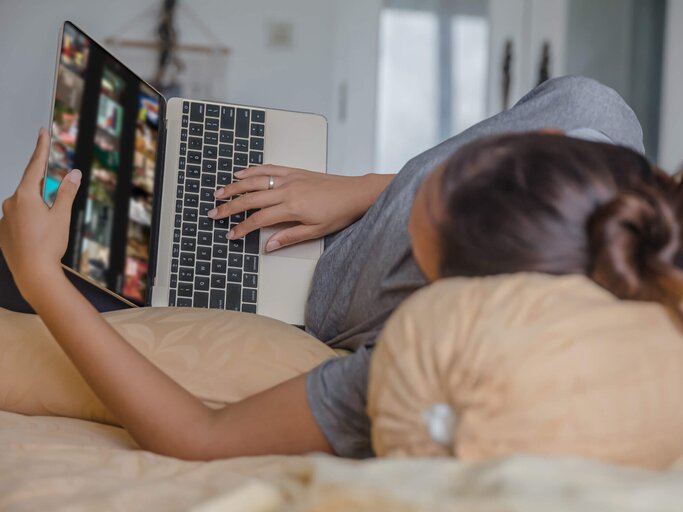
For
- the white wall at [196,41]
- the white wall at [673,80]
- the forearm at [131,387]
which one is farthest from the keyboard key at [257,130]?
the white wall at [673,80]

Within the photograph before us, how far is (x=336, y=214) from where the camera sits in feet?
3.72

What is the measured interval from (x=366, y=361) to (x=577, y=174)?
0.76ft

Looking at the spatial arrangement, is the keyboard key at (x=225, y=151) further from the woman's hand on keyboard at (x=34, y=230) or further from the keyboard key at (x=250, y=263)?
the woman's hand on keyboard at (x=34, y=230)

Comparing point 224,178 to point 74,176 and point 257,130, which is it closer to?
point 257,130

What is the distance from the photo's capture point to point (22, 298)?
1.13 m

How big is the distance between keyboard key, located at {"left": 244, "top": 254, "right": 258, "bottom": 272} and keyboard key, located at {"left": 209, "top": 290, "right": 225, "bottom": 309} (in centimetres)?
5

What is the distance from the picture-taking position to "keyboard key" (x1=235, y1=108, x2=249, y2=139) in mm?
1276

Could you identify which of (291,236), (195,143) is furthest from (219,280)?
(195,143)

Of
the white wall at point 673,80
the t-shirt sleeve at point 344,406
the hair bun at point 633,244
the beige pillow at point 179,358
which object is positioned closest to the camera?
the hair bun at point 633,244

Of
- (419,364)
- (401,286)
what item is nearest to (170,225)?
(401,286)

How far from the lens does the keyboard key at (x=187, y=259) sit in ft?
3.87

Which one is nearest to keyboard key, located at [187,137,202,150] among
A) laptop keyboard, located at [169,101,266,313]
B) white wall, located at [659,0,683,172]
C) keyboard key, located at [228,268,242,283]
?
laptop keyboard, located at [169,101,266,313]

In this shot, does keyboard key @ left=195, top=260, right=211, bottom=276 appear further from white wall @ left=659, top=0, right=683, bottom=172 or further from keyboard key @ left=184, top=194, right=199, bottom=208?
white wall @ left=659, top=0, right=683, bottom=172

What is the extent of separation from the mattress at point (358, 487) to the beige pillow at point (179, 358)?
0.58 feet
